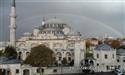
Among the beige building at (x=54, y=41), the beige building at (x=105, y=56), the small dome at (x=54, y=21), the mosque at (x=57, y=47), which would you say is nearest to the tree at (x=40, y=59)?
the mosque at (x=57, y=47)

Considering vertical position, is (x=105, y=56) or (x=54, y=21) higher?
(x=54, y=21)

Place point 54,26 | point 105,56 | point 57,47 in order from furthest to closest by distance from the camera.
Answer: point 54,26 → point 57,47 → point 105,56

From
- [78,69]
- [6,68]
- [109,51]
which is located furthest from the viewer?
[109,51]

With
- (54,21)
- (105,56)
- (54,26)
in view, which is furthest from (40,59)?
(54,21)

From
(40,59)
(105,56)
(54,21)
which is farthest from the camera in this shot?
(54,21)

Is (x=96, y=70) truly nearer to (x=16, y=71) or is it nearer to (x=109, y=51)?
(x=109, y=51)

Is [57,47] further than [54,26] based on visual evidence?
No

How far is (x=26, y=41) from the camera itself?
62.0 meters

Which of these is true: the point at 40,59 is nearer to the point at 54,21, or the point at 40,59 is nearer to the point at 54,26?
the point at 54,26

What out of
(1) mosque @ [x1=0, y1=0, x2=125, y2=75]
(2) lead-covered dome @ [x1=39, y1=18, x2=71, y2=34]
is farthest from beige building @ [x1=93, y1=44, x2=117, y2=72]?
(2) lead-covered dome @ [x1=39, y1=18, x2=71, y2=34]

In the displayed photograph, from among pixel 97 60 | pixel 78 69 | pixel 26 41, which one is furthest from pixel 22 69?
pixel 26 41

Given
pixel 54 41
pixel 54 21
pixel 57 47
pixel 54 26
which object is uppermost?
pixel 54 21

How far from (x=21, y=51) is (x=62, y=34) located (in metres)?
10.2

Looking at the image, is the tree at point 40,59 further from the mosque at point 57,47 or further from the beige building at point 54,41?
the beige building at point 54,41
